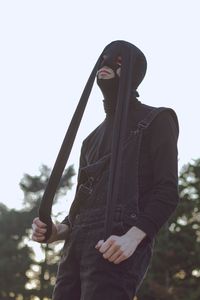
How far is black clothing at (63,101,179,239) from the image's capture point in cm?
247

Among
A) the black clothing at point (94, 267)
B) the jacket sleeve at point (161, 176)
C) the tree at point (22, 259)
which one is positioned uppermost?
the jacket sleeve at point (161, 176)

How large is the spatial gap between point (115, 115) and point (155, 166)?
33 centimetres

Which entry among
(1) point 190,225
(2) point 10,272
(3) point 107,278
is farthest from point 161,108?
(2) point 10,272

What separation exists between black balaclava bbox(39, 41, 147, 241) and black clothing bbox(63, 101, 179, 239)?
0.12 meters

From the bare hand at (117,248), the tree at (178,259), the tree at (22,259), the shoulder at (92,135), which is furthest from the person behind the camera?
the tree at (22,259)

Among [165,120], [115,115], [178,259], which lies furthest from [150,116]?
[178,259]

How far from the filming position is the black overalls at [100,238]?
7.99 ft

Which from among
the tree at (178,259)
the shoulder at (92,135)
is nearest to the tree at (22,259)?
the tree at (178,259)

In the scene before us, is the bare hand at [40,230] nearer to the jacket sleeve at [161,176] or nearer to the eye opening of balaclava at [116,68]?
the jacket sleeve at [161,176]

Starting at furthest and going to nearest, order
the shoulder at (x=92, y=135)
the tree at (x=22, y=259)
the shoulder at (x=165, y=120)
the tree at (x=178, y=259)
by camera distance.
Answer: the tree at (x=22, y=259), the tree at (x=178, y=259), the shoulder at (x=92, y=135), the shoulder at (x=165, y=120)

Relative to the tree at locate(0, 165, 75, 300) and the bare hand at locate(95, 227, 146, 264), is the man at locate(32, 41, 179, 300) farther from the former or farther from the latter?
the tree at locate(0, 165, 75, 300)

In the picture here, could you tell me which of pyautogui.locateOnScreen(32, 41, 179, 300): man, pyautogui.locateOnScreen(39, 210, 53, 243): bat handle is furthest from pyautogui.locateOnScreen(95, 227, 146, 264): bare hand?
pyautogui.locateOnScreen(39, 210, 53, 243): bat handle

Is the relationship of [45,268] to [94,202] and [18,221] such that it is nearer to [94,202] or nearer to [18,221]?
[18,221]

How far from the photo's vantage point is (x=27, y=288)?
3716 centimetres
